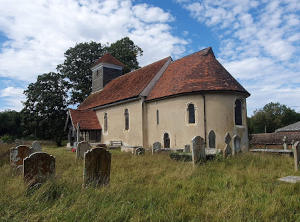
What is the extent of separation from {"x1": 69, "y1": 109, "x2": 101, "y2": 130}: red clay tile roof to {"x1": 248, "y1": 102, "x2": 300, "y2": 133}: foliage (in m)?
47.1

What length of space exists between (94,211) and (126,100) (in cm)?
1727

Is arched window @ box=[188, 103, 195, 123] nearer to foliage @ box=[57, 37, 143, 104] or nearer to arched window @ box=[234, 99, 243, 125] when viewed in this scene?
arched window @ box=[234, 99, 243, 125]

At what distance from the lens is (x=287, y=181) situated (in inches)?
265

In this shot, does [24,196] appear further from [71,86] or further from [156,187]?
[71,86]

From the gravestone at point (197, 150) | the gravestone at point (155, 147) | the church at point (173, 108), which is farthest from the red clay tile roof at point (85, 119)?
the gravestone at point (197, 150)

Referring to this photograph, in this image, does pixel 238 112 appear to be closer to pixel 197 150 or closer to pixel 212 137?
pixel 212 137

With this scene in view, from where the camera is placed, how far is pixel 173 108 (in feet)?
57.4

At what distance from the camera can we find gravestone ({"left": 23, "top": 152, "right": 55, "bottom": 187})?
517cm

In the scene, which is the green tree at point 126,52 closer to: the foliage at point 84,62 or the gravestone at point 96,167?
the foliage at point 84,62

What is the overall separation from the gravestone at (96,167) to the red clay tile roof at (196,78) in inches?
441

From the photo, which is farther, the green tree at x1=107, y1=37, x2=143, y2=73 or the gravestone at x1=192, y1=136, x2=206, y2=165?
the green tree at x1=107, y1=37, x2=143, y2=73

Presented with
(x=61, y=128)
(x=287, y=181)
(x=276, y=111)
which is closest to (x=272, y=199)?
(x=287, y=181)

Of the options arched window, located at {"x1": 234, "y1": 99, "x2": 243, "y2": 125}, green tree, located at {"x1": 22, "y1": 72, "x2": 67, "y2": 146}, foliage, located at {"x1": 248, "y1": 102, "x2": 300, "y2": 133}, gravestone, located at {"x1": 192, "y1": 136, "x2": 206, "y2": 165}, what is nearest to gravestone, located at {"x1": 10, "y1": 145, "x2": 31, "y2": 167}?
gravestone, located at {"x1": 192, "y1": 136, "x2": 206, "y2": 165}

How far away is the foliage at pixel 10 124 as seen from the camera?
5688 centimetres
